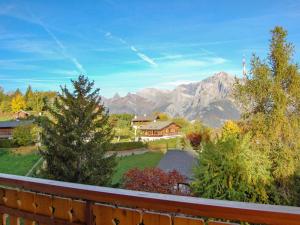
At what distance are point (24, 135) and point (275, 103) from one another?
29.4 m

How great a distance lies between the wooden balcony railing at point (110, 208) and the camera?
1315 mm

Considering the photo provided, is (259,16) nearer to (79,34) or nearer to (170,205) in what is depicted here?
(79,34)

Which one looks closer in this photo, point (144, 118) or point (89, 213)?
point (89, 213)

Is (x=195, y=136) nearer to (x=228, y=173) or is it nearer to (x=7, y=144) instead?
(x=7, y=144)

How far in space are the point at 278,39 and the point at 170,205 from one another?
16572mm

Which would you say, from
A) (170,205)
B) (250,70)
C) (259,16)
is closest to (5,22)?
(250,70)

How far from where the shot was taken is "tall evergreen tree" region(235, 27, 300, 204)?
568 inches

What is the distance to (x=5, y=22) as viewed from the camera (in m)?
23.0

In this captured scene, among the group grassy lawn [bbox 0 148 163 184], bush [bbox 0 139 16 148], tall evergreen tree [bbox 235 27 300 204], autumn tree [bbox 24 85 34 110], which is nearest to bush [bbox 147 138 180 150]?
Answer: grassy lawn [bbox 0 148 163 184]

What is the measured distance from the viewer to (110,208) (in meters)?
1.75

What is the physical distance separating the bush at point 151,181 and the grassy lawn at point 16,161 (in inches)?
652

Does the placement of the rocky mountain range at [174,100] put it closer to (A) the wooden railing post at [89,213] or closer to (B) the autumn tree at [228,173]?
(B) the autumn tree at [228,173]

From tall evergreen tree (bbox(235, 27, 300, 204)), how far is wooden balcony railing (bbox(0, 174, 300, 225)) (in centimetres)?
1272

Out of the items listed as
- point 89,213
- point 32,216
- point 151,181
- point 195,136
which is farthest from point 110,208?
point 195,136
